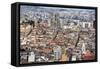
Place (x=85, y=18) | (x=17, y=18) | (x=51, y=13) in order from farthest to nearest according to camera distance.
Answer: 1. (x=85, y=18)
2. (x=51, y=13)
3. (x=17, y=18)

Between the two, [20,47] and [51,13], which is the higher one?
[51,13]

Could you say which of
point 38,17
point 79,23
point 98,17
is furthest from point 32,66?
point 98,17

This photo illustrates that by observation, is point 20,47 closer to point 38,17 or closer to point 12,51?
point 12,51

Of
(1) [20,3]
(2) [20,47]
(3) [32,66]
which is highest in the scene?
(1) [20,3]

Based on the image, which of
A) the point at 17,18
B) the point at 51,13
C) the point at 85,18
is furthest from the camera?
the point at 85,18

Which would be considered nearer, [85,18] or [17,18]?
[17,18]
